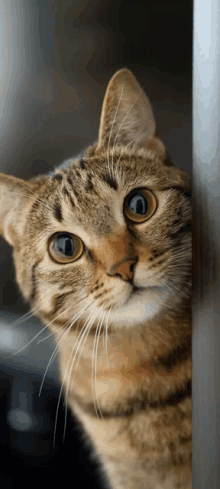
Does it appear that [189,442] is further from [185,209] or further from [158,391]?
[185,209]

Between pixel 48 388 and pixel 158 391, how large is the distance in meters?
0.23

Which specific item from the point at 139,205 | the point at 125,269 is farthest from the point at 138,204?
the point at 125,269

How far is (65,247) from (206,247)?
0.27m

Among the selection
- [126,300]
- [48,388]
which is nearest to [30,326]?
[48,388]

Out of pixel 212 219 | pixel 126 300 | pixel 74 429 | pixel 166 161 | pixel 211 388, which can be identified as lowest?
pixel 74 429

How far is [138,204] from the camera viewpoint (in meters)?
0.77

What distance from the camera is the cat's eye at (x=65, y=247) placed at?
0.79m

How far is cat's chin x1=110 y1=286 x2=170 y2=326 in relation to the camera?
0.75 meters

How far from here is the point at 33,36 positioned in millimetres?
904

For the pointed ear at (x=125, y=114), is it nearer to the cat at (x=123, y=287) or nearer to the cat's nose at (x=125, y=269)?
the cat at (x=123, y=287)

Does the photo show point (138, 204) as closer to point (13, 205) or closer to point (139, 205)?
point (139, 205)

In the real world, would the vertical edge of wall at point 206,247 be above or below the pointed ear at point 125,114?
below

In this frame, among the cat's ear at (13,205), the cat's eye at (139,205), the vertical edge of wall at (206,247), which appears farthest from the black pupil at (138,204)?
the cat's ear at (13,205)

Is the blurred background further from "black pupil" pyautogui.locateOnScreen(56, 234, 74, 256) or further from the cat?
"black pupil" pyautogui.locateOnScreen(56, 234, 74, 256)
